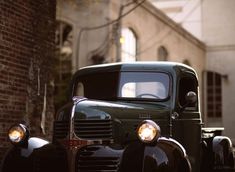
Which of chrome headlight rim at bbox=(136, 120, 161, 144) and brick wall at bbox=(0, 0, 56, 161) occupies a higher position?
brick wall at bbox=(0, 0, 56, 161)

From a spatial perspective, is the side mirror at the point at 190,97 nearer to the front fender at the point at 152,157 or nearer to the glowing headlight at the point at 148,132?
the front fender at the point at 152,157

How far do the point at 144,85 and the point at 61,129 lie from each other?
4.45 feet

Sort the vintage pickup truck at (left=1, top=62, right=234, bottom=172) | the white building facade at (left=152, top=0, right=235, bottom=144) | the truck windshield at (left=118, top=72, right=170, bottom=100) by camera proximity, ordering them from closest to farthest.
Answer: the vintage pickup truck at (left=1, top=62, right=234, bottom=172) → the truck windshield at (left=118, top=72, right=170, bottom=100) → the white building facade at (left=152, top=0, right=235, bottom=144)

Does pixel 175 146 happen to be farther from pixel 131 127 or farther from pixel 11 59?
pixel 11 59

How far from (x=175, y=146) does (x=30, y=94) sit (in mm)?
4064

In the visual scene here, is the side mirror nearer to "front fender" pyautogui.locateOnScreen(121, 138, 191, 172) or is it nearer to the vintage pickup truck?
the vintage pickup truck

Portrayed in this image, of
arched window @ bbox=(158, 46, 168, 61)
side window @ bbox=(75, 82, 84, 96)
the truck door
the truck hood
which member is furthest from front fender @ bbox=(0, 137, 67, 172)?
arched window @ bbox=(158, 46, 168, 61)

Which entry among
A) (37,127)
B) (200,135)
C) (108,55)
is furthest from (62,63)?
(200,135)

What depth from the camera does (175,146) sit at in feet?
19.3

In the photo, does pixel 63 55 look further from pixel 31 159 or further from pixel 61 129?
pixel 61 129

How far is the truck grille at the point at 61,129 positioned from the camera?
237 inches

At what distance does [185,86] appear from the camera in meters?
7.04

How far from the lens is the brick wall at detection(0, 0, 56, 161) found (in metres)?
8.69

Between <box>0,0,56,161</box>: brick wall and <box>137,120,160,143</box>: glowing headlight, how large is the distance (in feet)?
11.0
